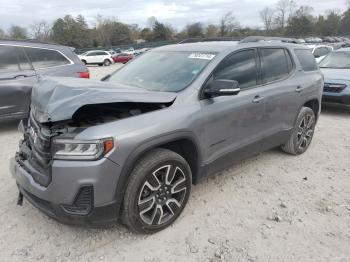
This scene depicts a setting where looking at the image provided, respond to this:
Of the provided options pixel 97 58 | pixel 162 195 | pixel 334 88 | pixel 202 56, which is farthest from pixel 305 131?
pixel 97 58

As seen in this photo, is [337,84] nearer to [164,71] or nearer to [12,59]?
[164,71]

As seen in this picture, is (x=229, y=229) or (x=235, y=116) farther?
(x=235, y=116)

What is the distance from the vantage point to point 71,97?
297 cm

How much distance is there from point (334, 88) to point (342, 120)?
2.91ft

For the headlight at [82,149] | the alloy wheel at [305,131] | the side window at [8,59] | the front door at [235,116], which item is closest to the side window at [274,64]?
the front door at [235,116]

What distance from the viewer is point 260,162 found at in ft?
16.9

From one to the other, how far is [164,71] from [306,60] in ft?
8.65

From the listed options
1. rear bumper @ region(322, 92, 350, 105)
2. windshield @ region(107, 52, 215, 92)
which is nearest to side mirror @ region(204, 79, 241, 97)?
windshield @ region(107, 52, 215, 92)

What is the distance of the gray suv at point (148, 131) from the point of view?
284cm

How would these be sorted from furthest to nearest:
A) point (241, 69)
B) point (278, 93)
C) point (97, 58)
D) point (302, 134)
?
point (97, 58) → point (302, 134) → point (278, 93) → point (241, 69)

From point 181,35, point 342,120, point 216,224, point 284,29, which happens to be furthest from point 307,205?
point 284,29

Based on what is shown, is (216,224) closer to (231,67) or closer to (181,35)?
(231,67)

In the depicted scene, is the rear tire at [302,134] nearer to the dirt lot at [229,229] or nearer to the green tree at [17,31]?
the dirt lot at [229,229]

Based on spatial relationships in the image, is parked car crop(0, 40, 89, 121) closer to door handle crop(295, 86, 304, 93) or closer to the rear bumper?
door handle crop(295, 86, 304, 93)
